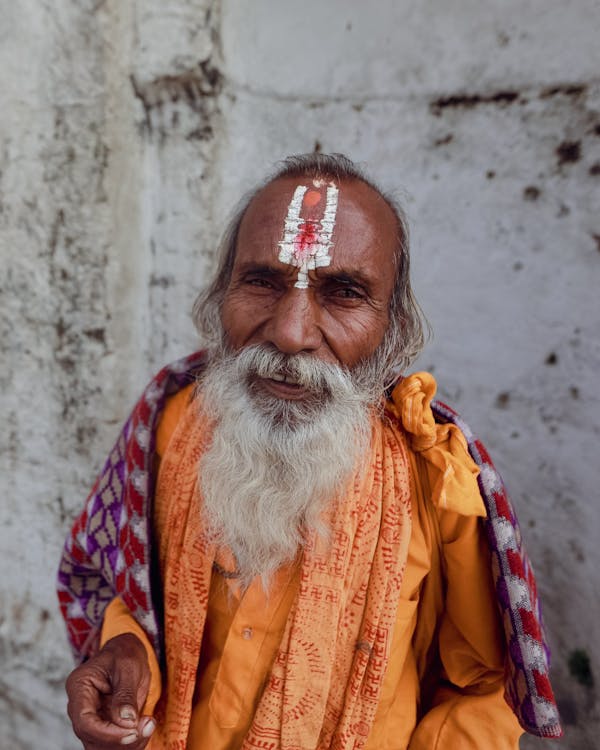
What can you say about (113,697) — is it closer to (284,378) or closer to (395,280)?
(284,378)

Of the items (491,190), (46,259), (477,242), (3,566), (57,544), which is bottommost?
(3,566)

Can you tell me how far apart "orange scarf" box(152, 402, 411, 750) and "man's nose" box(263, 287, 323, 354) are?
31cm

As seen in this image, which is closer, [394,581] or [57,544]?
[394,581]

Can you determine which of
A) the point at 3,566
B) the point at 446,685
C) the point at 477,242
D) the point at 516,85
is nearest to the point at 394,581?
the point at 446,685

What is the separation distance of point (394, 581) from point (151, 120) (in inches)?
66.3

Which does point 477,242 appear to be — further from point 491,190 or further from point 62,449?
point 62,449

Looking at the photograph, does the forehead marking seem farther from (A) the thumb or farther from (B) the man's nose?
(A) the thumb

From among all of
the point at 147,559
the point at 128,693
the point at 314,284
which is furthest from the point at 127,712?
the point at 314,284

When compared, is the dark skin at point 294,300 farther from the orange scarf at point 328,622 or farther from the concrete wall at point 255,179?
the concrete wall at point 255,179

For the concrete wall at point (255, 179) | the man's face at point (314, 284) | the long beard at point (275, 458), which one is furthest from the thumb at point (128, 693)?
the concrete wall at point (255, 179)

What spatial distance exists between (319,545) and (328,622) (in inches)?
5.8

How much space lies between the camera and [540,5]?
1.63 metres

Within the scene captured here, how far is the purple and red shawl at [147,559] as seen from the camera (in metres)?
1.12

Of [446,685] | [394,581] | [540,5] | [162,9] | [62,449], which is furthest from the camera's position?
[62,449]
